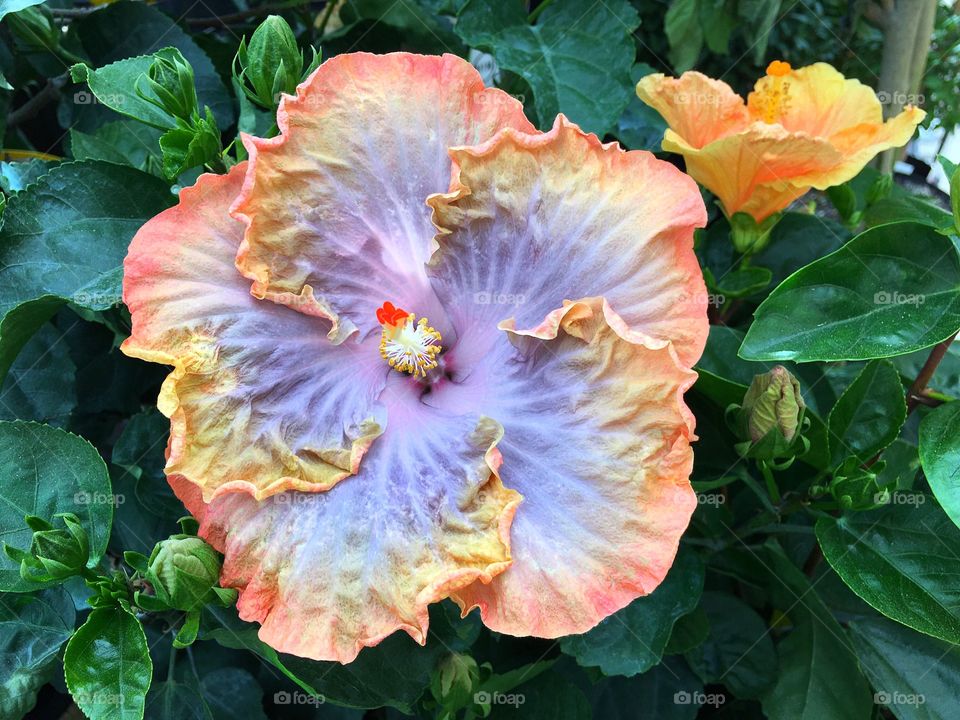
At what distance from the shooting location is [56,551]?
1232 mm

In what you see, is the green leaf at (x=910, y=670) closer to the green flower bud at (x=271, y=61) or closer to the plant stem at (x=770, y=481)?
the plant stem at (x=770, y=481)

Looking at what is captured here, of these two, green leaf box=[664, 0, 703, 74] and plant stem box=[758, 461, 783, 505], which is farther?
green leaf box=[664, 0, 703, 74]

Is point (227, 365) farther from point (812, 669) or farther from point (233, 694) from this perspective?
point (812, 669)

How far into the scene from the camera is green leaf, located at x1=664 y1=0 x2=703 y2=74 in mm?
2869

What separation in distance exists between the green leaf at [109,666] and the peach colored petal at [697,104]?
1.23m

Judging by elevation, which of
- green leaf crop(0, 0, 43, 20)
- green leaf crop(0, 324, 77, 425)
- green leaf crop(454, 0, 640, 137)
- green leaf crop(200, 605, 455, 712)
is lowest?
green leaf crop(200, 605, 455, 712)

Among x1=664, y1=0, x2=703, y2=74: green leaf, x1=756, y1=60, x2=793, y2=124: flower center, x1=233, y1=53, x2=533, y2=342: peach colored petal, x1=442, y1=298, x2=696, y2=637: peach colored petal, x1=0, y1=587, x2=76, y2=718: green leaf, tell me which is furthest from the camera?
x1=664, y1=0, x2=703, y2=74: green leaf

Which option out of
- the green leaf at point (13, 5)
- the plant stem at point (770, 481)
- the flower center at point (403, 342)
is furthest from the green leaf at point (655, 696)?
the green leaf at point (13, 5)

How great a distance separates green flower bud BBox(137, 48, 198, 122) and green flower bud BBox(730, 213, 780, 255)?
1035 millimetres

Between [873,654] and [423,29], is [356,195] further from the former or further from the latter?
[873,654]

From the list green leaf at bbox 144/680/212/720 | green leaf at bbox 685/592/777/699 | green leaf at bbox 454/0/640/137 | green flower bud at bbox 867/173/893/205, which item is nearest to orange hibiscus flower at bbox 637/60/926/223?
green leaf at bbox 454/0/640/137

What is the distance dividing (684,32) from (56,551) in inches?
102

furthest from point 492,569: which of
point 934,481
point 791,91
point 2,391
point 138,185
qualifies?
point 791,91

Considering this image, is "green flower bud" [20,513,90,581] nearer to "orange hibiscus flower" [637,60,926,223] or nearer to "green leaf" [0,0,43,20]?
"green leaf" [0,0,43,20]
